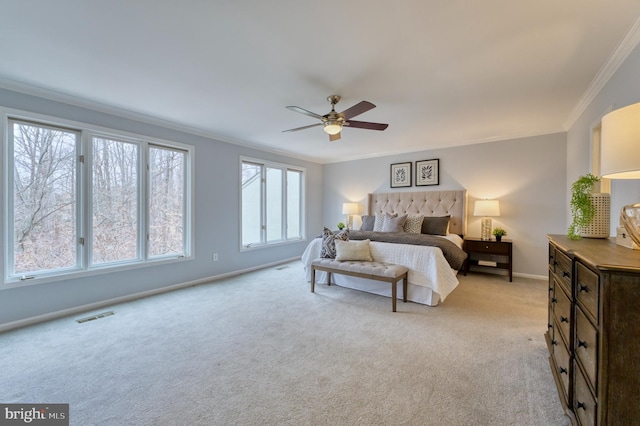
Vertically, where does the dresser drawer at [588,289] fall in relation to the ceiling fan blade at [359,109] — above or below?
below

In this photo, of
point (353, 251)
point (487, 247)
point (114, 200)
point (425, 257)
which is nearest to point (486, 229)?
point (487, 247)

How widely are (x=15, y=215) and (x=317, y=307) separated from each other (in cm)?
332

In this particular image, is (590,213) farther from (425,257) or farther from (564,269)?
(425,257)

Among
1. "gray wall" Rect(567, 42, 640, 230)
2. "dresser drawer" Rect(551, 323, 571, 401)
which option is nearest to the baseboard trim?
"dresser drawer" Rect(551, 323, 571, 401)

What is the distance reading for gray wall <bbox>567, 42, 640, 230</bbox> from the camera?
1.91m

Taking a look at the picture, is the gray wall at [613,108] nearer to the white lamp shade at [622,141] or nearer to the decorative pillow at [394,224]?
the white lamp shade at [622,141]

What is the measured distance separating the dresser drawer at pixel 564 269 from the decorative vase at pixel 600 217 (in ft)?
0.96

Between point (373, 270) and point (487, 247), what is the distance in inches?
93.0

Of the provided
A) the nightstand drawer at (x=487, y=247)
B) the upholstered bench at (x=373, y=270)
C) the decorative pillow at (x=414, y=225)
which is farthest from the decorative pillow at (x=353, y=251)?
the nightstand drawer at (x=487, y=247)

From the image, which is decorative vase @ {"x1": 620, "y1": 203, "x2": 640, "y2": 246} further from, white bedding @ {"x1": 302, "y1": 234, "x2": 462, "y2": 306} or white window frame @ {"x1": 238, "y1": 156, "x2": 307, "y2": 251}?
white window frame @ {"x1": 238, "y1": 156, "x2": 307, "y2": 251}

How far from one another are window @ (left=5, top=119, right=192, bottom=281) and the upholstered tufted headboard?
387 centimetres

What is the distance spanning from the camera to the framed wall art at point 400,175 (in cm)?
540

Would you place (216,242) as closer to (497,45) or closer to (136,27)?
(136,27)

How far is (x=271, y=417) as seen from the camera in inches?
59.0
